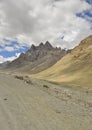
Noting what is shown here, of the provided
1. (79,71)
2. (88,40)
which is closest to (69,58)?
(88,40)

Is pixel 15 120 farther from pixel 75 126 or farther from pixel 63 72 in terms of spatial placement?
pixel 63 72

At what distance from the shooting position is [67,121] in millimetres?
13977

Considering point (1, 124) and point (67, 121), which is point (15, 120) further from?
point (67, 121)

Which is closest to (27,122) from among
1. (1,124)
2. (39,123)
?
(39,123)

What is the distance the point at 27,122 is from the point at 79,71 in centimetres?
10053

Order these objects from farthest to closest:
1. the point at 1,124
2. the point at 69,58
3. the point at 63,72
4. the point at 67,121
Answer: the point at 69,58 → the point at 63,72 → the point at 67,121 → the point at 1,124

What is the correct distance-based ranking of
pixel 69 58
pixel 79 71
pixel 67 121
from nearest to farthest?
pixel 67 121
pixel 79 71
pixel 69 58

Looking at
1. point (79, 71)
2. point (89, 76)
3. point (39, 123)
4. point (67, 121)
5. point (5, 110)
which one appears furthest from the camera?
point (79, 71)

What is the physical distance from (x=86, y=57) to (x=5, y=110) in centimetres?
11246

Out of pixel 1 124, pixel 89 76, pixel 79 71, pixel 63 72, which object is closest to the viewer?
pixel 1 124

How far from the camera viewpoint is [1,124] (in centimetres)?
1180

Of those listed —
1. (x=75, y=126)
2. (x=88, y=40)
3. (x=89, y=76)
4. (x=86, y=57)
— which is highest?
(x=88, y=40)

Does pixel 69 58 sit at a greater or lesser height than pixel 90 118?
greater

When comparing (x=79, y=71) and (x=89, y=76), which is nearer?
(x=89, y=76)
